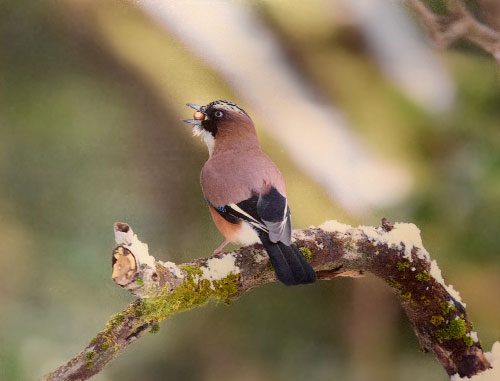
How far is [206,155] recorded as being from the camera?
2070mm

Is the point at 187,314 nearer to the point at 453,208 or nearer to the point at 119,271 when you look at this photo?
the point at 119,271

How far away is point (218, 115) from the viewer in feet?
6.53

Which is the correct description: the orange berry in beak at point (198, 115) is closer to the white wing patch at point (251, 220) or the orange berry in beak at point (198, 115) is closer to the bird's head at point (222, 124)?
the bird's head at point (222, 124)

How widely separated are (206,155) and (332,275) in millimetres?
641

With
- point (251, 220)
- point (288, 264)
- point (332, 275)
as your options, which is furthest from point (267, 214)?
point (332, 275)

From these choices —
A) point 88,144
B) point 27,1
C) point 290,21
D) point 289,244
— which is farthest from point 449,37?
point 27,1

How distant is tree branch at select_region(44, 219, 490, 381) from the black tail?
142 mm

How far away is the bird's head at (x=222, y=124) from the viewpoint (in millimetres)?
1978

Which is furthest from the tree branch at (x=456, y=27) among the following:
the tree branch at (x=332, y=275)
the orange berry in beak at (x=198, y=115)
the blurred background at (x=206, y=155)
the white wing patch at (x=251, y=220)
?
the white wing patch at (x=251, y=220)

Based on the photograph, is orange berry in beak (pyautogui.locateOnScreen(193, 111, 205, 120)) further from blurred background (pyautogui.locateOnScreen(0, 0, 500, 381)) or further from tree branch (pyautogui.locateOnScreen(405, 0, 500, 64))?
tree branch (pyautogui.locateOnScreen(405, 0, 500, 64))

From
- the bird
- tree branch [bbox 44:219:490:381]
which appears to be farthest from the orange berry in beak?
tree branch [bbox 44:219:490:381]

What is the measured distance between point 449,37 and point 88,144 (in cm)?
150

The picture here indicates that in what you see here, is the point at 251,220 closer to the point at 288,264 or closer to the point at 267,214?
the point at 267,214

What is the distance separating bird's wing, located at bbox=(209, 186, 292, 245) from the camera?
1618 mm
